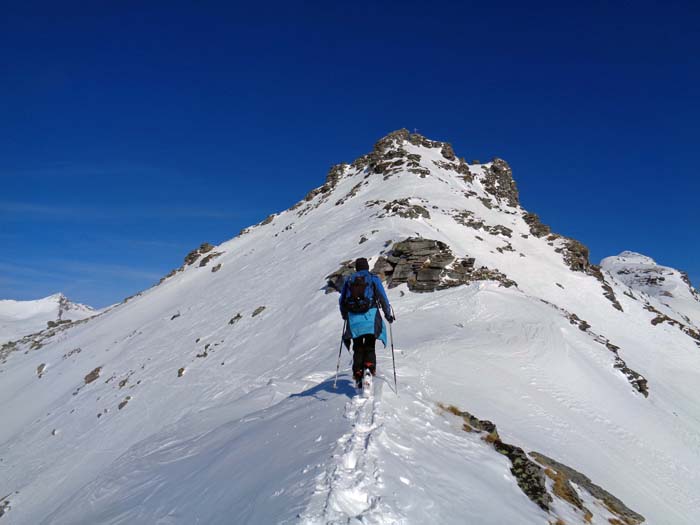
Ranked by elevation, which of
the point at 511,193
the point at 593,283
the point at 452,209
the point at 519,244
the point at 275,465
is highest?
the point at 511,193

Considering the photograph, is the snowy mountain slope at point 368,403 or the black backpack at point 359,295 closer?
the snowy mountain slope at point 368,403

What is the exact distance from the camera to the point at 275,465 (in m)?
5.52

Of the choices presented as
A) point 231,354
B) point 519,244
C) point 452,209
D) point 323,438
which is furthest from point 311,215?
point 323,438

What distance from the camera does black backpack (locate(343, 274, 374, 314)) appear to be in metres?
8.10

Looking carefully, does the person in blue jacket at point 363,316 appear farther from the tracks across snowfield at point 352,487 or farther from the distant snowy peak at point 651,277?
the distant snowy peak at point 651,277

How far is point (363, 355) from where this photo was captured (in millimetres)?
8172

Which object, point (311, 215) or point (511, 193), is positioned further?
point (511, 193)

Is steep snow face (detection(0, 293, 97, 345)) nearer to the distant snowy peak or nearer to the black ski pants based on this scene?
the black ski pants

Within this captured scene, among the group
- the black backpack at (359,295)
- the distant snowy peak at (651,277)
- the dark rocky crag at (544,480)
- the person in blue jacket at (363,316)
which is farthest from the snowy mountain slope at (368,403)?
the distant snowy peak at (651,277)

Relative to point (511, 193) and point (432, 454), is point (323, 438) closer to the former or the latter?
point (432, 454)

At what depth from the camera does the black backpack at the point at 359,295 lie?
810 centimetres

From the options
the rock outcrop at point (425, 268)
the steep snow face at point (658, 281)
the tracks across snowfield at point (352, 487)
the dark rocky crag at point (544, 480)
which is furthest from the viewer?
the steep snow face at point (658, 281)

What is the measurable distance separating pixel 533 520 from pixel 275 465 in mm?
3320

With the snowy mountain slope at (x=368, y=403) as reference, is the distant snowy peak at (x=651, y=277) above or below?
above
